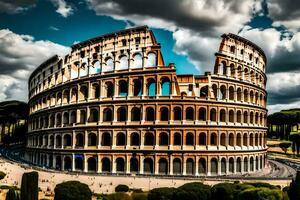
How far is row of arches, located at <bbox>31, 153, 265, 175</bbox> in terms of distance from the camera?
147 feet

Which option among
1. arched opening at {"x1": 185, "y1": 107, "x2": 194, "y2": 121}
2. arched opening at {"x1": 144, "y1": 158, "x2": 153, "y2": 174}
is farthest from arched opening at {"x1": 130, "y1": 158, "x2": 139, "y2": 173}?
arched opening at {"x1": 185, "y1": 107, "x2": 194, "y2": 121}

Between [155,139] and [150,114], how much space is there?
12.6 feet

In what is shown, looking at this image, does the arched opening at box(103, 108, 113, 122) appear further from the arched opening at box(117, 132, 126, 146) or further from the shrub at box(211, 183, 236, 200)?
the shrub at box(211, 183, 236, 200)

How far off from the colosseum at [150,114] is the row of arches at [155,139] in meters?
0.14

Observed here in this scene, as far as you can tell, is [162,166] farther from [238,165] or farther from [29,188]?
[29,188]

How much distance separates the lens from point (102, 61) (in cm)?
4947

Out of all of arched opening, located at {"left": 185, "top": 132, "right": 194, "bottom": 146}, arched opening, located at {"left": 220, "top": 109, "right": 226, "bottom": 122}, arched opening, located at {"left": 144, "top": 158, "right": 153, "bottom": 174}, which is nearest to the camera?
arched opening, located at {"left": 144, "top": 158, "right": 153, "bottom": 174}

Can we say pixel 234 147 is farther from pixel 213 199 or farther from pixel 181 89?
pixel 213 199

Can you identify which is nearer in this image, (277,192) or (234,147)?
(277,192)

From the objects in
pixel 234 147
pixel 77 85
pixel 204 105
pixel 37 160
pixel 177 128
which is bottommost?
pixel 37 160

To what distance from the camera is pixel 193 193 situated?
976 inches

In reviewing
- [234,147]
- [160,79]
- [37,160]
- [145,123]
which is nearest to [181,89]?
[160,79]

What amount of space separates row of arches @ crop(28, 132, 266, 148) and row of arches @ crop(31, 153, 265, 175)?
209cm

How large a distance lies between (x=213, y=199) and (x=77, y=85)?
32.6 metres
